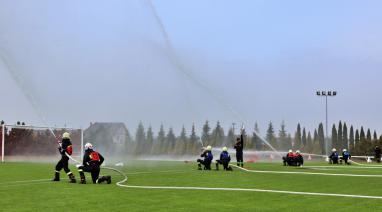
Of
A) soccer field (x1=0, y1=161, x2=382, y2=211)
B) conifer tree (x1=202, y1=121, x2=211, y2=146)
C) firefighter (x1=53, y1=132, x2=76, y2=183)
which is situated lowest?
soccer field (x1=0, y1=161, x2=382, y2=211)

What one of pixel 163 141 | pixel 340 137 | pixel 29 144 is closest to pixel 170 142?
pixel 163 141

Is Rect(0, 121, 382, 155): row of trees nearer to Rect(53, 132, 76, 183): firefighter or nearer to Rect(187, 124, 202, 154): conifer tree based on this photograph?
Rect(187, 124, 202, 154): conifer tree

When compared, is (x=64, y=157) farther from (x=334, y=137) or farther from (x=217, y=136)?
(x=334, y=137)

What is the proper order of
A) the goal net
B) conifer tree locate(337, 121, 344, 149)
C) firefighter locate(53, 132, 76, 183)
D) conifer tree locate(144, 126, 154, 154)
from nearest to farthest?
firefighter locate(53, 132, 76, 183), the goal net, conifer tree locate(144, 126, 154, 154), conifer tree locate(337, 121, 344, 149)

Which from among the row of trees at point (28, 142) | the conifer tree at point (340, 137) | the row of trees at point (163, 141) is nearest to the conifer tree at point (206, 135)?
the row of trees at point (163, 141)

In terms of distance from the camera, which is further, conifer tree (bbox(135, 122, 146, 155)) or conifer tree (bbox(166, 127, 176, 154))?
conifer tree (bbox(166, 127, 176, 154))

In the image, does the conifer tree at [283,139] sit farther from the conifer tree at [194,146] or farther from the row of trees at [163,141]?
the conifer tree at [194,146]

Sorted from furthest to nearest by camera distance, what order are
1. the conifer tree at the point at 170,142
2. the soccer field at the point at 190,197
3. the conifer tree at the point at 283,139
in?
the conifer tree at the point at 283,139
the conifer tree at the point at 170,142
the soccer field at the point at 190,197

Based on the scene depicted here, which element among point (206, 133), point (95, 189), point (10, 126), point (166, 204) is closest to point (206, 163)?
point (95, 189)

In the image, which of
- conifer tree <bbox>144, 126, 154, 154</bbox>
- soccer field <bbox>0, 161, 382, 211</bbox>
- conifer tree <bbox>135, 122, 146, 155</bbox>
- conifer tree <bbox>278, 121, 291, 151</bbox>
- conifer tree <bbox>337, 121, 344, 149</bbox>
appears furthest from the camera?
conifer tree <bbox>337, 121, 344, 149</bbox>

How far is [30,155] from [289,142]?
51.0 meters

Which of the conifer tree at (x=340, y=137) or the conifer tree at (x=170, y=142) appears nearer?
the conifer tree at (x=170, y=142)

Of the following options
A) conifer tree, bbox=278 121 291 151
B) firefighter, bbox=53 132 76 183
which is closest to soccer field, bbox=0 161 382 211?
firefighter, bbox=53 132 76 183

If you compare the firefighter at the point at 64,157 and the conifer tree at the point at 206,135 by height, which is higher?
the conifer tree at the point at 206,135
